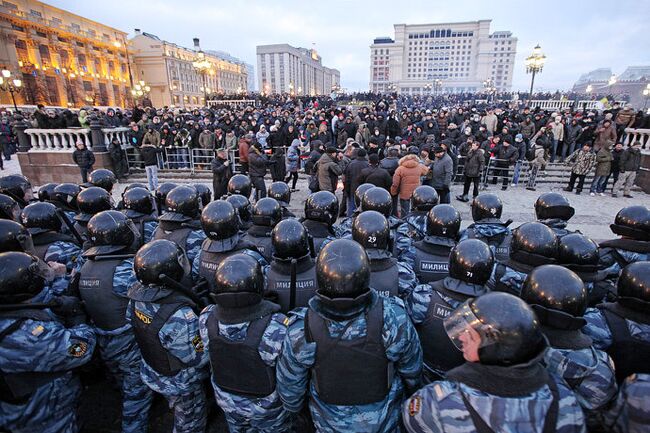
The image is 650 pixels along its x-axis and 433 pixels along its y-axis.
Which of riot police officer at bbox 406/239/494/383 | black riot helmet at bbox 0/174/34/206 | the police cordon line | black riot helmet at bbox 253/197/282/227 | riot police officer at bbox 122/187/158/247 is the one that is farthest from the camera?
black riot helmet at bbox 0/174/34/206

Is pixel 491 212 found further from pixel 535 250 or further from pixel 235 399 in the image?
pixel 235 399

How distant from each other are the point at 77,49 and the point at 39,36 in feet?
24.0

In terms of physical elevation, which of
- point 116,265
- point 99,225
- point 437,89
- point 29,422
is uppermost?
point 437,89

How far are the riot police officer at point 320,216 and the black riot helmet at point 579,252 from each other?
277cm

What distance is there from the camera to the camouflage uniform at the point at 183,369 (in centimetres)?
277

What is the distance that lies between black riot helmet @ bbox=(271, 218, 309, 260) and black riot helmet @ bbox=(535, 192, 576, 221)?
3762mm

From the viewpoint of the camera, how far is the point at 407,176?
809 cm

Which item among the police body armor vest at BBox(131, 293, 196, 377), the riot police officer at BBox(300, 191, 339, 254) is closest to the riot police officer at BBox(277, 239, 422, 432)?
the police body armor vest at BBox(131, 293, 196, 377)

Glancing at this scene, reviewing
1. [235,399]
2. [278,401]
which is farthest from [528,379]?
[235,399]

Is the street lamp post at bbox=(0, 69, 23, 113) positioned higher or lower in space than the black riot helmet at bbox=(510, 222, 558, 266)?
higher

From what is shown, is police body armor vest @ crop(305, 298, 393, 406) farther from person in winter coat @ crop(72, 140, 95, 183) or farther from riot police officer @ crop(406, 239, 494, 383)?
person in winter coat @ crop(72, 140, 95, 183)

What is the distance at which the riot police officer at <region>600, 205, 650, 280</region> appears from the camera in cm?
397

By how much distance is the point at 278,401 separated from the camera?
267 centimetres

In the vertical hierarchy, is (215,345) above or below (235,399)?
above
